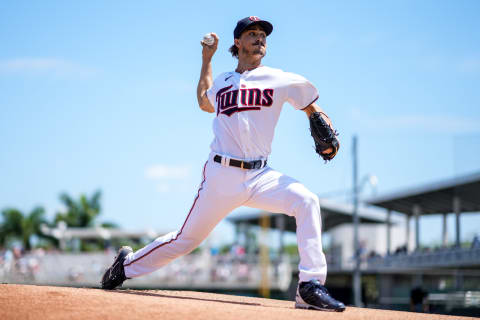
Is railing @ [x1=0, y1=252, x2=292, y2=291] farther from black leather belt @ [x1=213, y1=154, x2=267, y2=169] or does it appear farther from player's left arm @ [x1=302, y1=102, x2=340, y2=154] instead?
black leather belt @ [x1=213, y1=154, x2=267, y2=169]

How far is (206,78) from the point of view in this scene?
5.67 metres

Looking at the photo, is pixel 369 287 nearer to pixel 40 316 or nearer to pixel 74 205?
pixel 40 316

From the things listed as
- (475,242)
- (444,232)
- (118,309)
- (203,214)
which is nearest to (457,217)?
(444,232)

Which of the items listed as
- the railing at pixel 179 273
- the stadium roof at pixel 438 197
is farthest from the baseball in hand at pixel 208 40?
the railing at pixel 179 273

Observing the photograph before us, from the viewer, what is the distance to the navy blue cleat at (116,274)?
5.81 metres

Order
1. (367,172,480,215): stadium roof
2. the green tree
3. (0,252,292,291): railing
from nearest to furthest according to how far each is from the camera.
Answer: (367,172,480,215): stadium roof < (0,252,292,291): railing < the green tree

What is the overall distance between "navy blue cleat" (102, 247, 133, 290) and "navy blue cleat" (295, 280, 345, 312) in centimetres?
171

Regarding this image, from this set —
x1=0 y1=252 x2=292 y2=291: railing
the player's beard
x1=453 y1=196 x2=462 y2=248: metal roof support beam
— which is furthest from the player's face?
x1=0 y1=252 x2=292 y2=291: railing

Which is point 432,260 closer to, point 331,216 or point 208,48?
point 331,216

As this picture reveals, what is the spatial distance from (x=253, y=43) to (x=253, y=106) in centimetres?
67

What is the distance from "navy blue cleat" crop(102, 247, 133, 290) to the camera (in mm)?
5808

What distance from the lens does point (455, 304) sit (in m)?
17.6

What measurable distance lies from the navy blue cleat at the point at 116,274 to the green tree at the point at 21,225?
6523 centimetres

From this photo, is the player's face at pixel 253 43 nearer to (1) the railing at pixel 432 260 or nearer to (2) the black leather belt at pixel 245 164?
(2) the black leather belt at pixel 245 164
